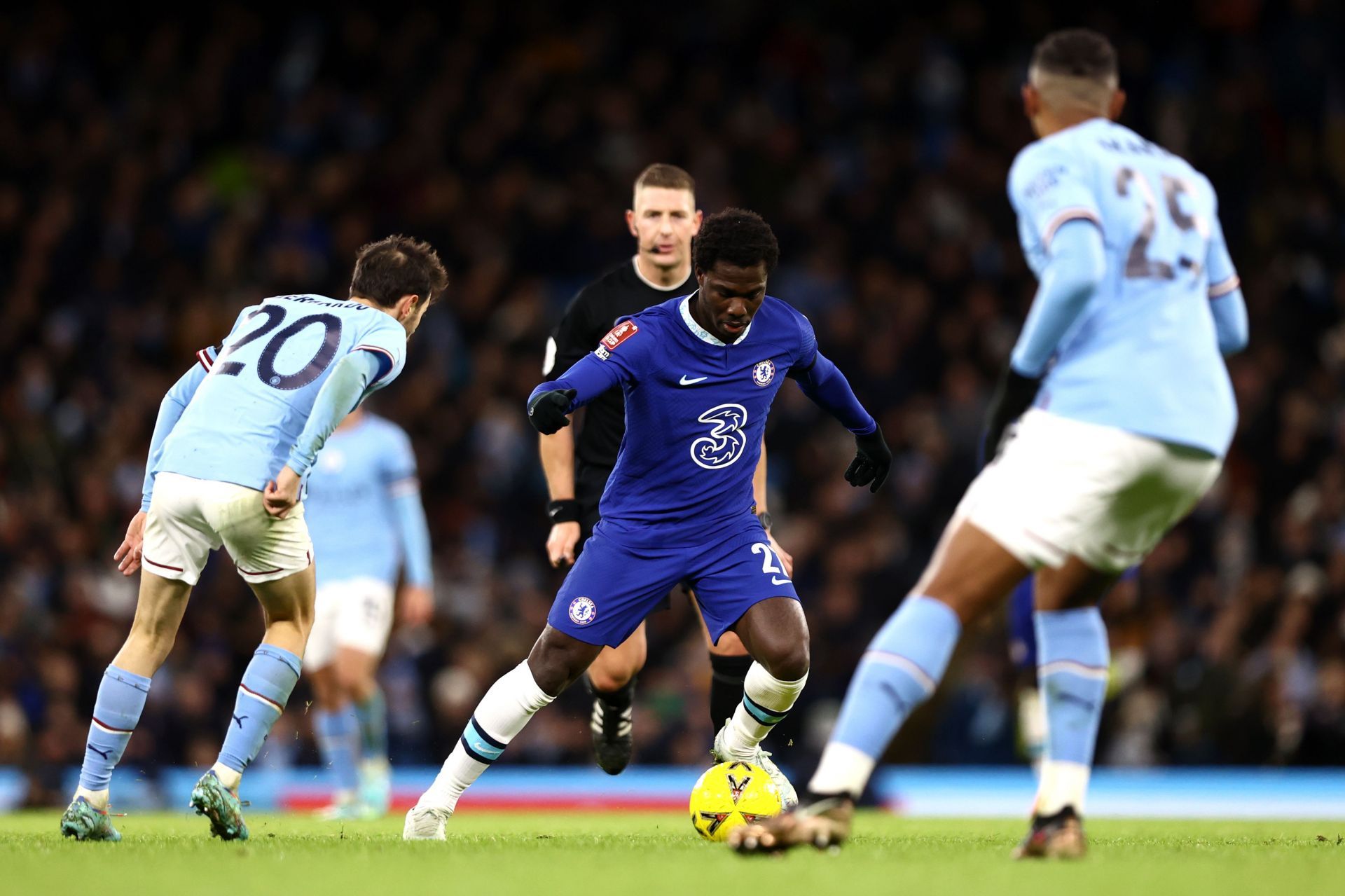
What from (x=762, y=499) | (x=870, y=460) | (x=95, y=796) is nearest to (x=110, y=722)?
(x=95, y=796)

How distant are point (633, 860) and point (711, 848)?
2.01 feet

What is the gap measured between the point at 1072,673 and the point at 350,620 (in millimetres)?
5572

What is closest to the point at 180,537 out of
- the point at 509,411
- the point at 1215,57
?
the point at 509,411

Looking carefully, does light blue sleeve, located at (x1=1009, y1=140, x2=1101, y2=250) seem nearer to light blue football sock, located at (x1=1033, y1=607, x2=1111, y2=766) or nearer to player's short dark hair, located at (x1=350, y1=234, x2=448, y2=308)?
light blue football sock, located at (x1=1033, y1=607, x2=1111, y2=766)

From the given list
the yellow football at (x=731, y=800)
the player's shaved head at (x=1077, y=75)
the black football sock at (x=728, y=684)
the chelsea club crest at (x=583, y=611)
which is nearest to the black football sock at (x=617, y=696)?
the black football sock at (x=728, y=684)

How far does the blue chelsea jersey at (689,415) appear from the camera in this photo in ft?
19.1

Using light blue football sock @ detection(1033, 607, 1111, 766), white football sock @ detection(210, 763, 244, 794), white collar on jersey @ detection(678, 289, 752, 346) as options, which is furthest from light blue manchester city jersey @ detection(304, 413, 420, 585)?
light blue football sock @ detection(1033, 607, 1111, 766)

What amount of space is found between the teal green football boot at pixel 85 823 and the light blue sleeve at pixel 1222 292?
4.10 m

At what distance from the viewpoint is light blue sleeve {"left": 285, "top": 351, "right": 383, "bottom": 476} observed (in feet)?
18.6

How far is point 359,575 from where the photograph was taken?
31.6 feet

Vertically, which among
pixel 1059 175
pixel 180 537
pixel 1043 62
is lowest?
pixel 180 537

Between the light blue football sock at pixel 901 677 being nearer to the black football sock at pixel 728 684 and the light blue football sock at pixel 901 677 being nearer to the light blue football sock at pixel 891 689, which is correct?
the light blue football sock at pixel 891 689

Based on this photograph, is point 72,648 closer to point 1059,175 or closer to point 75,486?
point 75,486

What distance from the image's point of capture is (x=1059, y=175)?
Result: 447cm
